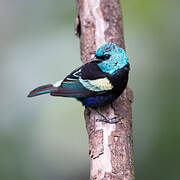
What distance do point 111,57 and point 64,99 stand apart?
4.81 feet

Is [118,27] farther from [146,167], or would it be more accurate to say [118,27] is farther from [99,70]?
[146,167]

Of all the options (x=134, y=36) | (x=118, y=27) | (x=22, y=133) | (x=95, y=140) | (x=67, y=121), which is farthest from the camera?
(x=134, y=36)

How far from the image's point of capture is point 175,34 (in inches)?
195

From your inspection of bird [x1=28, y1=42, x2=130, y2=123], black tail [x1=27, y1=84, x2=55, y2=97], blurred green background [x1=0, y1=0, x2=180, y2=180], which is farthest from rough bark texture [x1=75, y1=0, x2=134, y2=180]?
blurred green background [x1=0, y1=0, x2=180, y2=180]

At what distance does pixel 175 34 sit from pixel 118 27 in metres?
1.56

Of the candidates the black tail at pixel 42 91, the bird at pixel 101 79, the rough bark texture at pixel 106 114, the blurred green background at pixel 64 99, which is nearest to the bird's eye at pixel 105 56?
the bird at pixel 101 79

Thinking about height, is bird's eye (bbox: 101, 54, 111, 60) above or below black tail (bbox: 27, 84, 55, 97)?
above

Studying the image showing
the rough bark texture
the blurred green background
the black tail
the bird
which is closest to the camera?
the rough bark texture

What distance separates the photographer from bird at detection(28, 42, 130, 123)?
3.16 meters

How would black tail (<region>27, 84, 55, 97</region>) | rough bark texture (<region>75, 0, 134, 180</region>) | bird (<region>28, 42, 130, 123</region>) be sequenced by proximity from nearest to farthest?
rough bark texture (<region>75, 0, 134, 180</region>) < bird (<region>28, 42, 130, 123</region>) < black tail (<region>27, 84, 55, 97</region>)

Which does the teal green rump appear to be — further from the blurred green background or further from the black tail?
the blurred green background

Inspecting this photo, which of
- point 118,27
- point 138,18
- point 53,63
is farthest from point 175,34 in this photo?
point 53,63

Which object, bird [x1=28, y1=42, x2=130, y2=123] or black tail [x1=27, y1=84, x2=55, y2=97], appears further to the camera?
black tail [x1=27, y1=84, x2=55, y2=97]

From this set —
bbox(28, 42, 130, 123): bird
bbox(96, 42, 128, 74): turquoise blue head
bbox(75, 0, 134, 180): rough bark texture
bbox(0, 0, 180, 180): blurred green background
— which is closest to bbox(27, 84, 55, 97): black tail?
bbox(28, 42, 130, 123): bird
